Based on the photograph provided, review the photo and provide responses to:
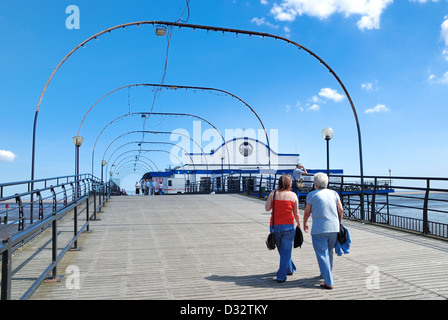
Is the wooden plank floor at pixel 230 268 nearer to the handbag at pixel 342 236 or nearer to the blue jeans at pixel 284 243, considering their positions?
the blue jeans at pixel 284 243

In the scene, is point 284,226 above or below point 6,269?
above

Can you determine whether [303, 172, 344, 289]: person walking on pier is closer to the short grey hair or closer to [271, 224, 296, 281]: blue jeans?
the short grey hair

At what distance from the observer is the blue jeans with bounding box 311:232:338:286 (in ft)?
15.6

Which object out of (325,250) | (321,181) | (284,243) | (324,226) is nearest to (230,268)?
(284,243)

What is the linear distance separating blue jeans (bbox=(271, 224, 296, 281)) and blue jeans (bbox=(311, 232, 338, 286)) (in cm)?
Result: 36

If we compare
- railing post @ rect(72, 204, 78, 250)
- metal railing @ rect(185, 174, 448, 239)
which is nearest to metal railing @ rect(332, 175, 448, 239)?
metal railing @ rect(185, 174, 448, 239)

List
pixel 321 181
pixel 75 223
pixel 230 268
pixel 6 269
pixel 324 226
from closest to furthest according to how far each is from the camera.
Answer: pixel 6 269
pixel 324 226
pixel 321 181
pixel 230 268
pixel 75 223

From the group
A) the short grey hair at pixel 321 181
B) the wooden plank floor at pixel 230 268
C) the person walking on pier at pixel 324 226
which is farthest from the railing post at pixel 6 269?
the short grey hair at pixel 321 181

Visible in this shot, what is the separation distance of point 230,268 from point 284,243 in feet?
3.95

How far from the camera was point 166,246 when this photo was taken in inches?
307

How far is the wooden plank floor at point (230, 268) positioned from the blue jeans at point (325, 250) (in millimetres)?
213

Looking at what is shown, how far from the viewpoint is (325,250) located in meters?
4.88

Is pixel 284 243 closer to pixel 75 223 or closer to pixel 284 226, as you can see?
pixel 284 226
